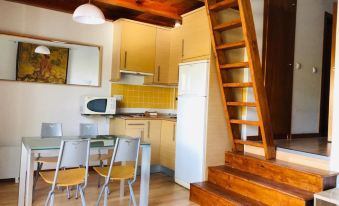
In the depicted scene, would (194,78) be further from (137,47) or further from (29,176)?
(29,176)

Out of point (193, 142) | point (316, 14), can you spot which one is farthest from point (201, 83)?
point (316, 14)

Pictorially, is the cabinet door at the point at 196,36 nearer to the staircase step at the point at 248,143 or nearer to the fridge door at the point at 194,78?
the fridge door at the point at 194,78

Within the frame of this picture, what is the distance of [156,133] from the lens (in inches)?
182

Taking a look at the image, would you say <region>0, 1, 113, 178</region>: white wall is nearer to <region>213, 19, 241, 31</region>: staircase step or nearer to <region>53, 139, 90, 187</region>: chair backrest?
<region>53, 139, 90, 187</region>: chair backrest

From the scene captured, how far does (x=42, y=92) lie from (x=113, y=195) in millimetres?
2030

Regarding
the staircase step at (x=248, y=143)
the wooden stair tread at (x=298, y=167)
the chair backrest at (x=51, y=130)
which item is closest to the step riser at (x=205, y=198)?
the wooden stair tread at (x=298, y=167)

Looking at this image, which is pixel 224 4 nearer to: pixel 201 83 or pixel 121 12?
pixel 201 83

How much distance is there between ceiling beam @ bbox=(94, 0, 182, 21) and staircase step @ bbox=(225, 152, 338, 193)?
2.41 meters

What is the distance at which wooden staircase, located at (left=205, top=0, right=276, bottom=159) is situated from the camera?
121 inches

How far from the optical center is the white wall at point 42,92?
13.3 feet

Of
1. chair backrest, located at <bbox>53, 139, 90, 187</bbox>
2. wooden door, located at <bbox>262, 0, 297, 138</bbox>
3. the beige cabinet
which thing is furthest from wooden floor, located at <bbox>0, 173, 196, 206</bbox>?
wooden door, located at <bbox>262, 0, 297, 138</bbox>

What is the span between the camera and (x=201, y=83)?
3676mm

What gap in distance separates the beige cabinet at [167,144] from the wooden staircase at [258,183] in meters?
1.00

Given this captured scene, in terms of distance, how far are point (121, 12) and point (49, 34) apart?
1.20 meters
